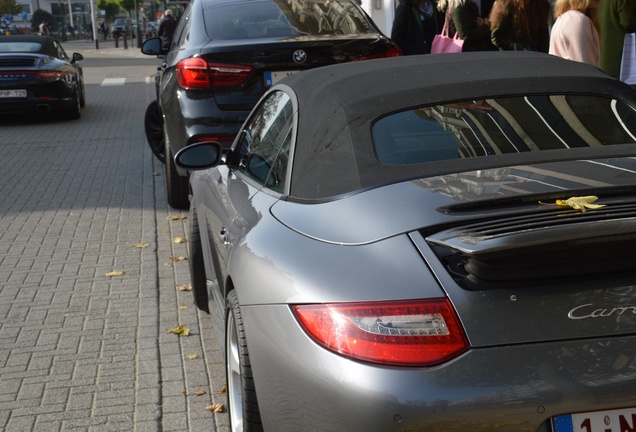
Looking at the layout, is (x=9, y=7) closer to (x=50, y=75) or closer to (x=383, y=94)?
(x=50, y=75)

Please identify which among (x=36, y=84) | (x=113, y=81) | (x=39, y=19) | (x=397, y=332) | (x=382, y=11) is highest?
(x=397, y=332)

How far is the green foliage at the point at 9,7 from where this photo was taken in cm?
8640

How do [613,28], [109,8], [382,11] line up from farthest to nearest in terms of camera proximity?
[109,8]
[382,11]
[613,28]

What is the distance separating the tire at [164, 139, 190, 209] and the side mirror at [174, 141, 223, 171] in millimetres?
3910

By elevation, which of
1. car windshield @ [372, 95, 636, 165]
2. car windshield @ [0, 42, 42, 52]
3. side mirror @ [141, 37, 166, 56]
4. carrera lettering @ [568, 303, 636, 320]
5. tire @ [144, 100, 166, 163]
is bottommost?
car windshield @ [0, 42, 42, 52]

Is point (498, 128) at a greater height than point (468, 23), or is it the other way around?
point (498, 128)

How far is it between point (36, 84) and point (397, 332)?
1517 centimetres

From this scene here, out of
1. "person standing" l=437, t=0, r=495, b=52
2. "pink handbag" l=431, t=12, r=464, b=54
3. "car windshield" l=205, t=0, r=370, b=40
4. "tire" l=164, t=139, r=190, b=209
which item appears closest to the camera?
"car windshield" l=205, t=0, r=370, b=40

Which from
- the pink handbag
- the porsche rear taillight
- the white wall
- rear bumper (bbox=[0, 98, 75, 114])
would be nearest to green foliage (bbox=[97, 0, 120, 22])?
the white wall

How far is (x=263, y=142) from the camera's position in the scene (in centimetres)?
452

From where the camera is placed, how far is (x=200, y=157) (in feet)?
16.2

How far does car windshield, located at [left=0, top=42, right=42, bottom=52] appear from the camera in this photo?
59.2 feet

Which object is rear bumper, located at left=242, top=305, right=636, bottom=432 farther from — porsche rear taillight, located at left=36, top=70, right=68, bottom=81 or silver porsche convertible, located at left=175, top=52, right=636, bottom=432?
porsche rear taillight, located at left=36, top=70, right=68, bottom=81

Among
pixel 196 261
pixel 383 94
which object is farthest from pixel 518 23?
pixel 383 94
